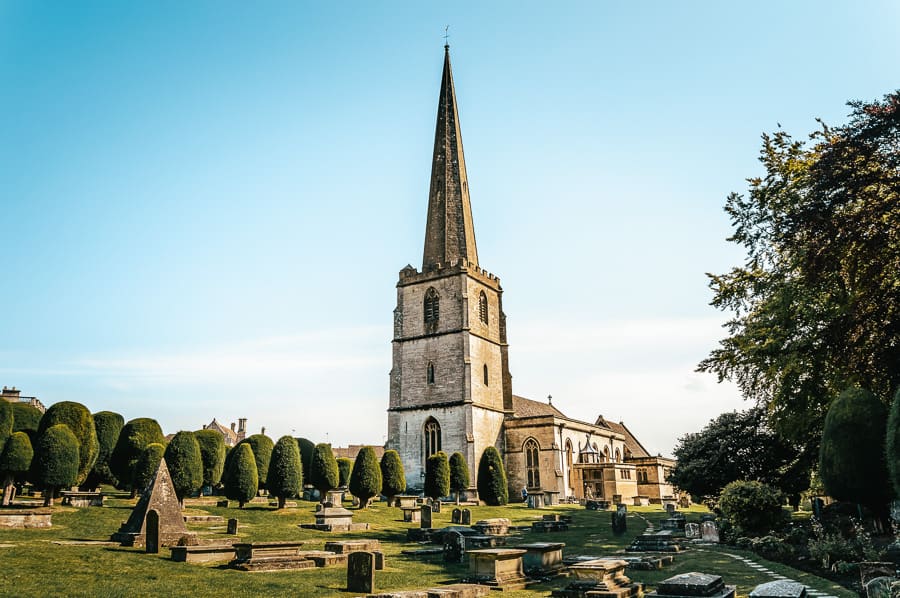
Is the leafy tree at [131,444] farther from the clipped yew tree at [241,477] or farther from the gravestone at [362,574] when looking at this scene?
the gravestone at [362,574]

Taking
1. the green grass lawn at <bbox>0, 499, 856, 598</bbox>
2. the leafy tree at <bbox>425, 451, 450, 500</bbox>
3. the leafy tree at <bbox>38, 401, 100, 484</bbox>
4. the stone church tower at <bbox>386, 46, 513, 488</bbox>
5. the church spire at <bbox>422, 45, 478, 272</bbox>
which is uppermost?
the church spire at <bbox>422, 45, 478, 272</bbox>

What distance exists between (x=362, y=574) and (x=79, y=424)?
17.1 metres

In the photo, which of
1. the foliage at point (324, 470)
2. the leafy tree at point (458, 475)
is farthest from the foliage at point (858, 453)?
the leafy tree at point (458, 475)

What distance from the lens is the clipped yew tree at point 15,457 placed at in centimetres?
2038

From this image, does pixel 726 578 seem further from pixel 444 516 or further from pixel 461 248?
pixel 461 248

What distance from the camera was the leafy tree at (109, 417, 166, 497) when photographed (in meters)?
25.5

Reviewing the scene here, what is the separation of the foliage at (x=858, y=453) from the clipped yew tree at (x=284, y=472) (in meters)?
18.4

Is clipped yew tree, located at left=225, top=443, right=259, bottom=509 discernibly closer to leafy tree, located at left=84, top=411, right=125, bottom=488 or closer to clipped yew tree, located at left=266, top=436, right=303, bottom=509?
clipped yew tree, located at left=266, top=436, right=303, bottom=509

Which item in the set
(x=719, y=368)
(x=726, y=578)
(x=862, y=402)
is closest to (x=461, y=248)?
(x=719, y=368)

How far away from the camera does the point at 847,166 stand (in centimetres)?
1655

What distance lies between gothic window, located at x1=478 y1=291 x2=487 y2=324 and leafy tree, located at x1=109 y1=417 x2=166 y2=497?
2526 cm

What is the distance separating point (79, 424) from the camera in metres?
23.7

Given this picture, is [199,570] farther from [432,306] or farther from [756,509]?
[432,306]

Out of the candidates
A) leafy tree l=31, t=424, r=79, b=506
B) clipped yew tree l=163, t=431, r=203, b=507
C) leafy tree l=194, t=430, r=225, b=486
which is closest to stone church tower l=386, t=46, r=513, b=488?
leafy tree l=194, t=430, r=225, b=486
